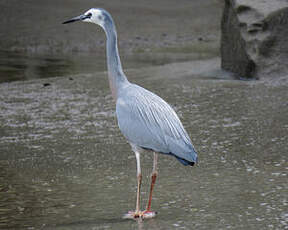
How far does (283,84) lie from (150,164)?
3917 millimetres

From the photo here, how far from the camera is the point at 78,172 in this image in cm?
549

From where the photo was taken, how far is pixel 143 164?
570 cm

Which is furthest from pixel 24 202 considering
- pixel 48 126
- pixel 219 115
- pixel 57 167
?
pixel 219 115

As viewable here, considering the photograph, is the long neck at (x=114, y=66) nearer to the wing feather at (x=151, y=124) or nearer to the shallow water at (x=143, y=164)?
the wing feather at (x=151, y=124)

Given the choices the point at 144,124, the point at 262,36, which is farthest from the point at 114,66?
the point at 262,36

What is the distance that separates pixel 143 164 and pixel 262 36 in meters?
4.58

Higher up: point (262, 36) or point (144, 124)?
point (262, 36)

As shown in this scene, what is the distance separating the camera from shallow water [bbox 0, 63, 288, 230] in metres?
4.34

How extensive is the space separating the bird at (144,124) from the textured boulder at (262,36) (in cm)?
519

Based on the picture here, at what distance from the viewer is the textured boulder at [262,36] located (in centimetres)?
956

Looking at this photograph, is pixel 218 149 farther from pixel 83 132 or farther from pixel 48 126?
pixel 48 126

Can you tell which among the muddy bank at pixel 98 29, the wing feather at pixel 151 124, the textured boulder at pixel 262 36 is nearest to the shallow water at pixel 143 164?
the wing feather at pixel 151 124

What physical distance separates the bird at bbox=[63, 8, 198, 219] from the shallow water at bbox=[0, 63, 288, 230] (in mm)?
355

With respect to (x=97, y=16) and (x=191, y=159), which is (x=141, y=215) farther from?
(x=97, y=16)
